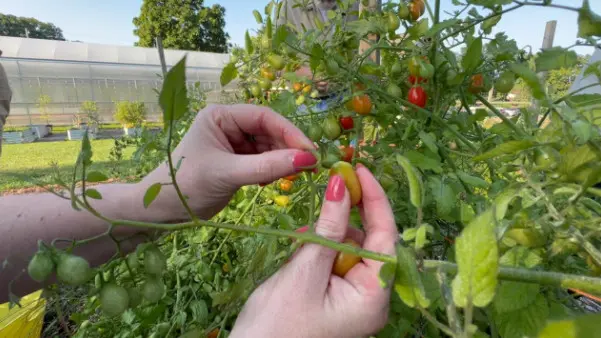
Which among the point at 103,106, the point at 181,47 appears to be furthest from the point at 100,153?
the point at 181,47

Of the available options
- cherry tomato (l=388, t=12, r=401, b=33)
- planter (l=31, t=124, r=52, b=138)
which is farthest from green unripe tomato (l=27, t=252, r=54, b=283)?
planter (l=31, t=124, r=52, b=138)

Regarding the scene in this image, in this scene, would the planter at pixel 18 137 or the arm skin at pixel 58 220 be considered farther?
the planter at pixel 18 137

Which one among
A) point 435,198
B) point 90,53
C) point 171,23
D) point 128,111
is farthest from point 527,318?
point 171,23

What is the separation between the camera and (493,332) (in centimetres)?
50

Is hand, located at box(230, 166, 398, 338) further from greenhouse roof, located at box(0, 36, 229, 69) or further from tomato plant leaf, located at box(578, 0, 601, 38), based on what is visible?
greenhouse roof, located at box(0, 36, 229, 69)

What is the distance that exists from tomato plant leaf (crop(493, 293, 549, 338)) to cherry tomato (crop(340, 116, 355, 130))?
40 cm

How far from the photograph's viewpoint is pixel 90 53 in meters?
11.7

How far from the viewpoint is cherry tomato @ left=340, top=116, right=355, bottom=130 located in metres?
0.72

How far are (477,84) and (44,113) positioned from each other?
12.3 m

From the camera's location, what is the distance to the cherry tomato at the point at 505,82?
66 cm

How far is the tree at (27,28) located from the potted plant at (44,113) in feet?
61.9

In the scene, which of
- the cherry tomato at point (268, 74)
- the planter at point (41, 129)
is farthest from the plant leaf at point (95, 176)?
the planter at point (41, 129)

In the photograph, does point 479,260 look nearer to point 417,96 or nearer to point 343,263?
A: point 343,263

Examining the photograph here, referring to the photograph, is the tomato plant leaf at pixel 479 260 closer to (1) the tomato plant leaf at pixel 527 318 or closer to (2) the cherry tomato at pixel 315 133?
(1) the tomato plant leaf at pixel 527 318
